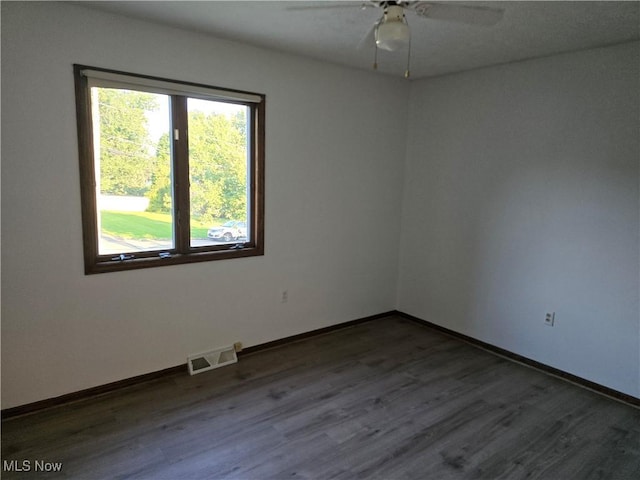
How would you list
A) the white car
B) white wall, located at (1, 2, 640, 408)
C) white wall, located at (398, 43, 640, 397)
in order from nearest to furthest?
white wall, located at (1, 2, 640, 408) < white wall, located at (398, 43, 640, 397) < the white car

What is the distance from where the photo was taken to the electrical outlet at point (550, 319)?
321 cm

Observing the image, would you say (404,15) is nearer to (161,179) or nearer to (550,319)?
(161,179)

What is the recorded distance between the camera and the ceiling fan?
70.3 inches

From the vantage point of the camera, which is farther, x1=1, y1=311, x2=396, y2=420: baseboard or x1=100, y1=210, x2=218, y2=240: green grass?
x1=100, y1=210, x2=218, y2=240: green grass

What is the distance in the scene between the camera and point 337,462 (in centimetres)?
216

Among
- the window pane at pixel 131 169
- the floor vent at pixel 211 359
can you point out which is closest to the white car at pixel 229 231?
the window pane at pixel 131 169

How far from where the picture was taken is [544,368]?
3.29 meters

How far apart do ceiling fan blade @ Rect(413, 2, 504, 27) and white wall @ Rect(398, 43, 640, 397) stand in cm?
135

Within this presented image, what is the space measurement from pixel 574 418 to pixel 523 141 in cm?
210

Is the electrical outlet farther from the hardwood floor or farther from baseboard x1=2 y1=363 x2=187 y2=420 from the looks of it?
baseboard x1=2 y1=363 x2=187 y2=420

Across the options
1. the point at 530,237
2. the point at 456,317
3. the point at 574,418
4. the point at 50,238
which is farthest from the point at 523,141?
the point at 50,238

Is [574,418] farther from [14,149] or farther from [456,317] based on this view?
[14,149]

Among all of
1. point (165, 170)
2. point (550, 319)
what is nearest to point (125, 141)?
point (165, 170)

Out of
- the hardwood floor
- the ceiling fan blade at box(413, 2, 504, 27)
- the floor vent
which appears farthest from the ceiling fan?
the floor vent
